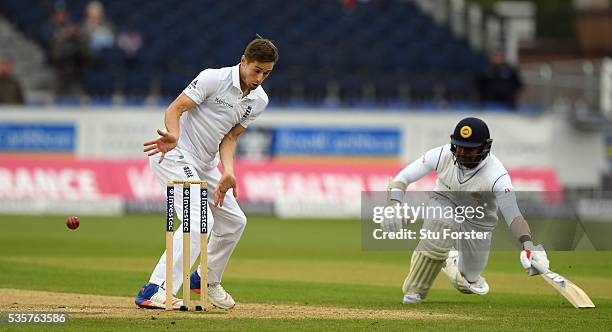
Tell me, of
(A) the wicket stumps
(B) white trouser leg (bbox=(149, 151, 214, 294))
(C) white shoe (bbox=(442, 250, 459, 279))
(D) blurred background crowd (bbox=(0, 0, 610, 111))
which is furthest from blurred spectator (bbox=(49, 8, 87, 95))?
(A) the wicket stumps

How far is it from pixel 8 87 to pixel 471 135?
16901 mm

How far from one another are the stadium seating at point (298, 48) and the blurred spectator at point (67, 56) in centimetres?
41

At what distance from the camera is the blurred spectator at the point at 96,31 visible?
84.0 ft

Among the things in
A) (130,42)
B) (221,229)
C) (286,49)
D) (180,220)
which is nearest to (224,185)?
(180,220)

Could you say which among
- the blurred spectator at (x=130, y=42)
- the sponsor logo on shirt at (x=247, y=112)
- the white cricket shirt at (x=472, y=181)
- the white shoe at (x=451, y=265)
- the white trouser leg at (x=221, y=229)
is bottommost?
the white shoe at (x=451, y=265)

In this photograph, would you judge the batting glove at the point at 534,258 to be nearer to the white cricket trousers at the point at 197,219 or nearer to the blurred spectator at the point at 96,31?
the white cricket trousers at the point at 197,219

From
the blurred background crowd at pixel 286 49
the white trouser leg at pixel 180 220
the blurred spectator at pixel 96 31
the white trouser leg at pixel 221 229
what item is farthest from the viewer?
the blurred background crowd at pixel 286 49

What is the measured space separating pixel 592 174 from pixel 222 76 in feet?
63.9

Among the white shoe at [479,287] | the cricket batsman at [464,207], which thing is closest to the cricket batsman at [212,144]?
the cricket batsman at [464,207]

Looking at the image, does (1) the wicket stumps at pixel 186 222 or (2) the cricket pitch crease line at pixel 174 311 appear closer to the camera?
(1) the wicket stumps at pixel 186 222

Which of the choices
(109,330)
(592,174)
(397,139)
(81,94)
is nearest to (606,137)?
(592,174)

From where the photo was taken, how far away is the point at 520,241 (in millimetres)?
9469

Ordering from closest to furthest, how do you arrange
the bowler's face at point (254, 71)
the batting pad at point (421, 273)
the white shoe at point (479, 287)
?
the bowler's face at point (254, 71) < the batting pad at point (421, 273) < the white shoe at point (479, 287)

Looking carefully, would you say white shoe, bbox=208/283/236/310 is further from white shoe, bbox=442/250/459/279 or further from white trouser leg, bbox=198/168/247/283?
white shoe, bbox=442/250/459/279
